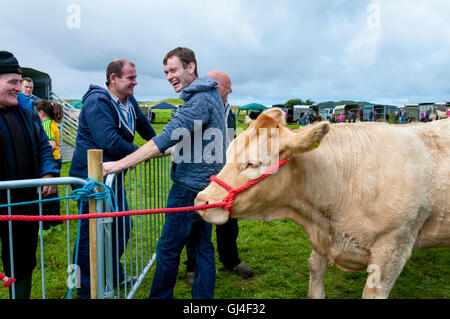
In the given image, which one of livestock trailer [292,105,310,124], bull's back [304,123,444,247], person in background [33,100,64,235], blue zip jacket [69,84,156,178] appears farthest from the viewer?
livestock trailer [292,105,310,124]

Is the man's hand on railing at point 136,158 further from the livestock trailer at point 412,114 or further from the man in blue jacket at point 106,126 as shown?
the livestock trailer at point 412,114

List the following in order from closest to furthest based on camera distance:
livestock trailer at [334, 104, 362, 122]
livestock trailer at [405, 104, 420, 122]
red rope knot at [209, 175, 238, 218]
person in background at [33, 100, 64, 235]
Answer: red rope knot at [209, 175, 238, 218] → person in background at [33, 100, 64, 235] → livestock trailer at [405, 104, 420, 122] → livestock trailer at [334, 104, 362, 122]

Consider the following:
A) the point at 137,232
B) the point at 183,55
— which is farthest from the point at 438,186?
the point at 137,232

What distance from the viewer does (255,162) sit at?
2451 millimetres

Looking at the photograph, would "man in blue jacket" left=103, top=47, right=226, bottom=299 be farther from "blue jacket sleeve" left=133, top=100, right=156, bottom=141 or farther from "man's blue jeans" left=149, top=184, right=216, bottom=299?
"blue jacket sleeve" left=133, top=100, right=156, bottom=141

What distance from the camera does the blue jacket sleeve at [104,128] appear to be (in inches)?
124

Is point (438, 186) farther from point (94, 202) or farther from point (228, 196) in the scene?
point (94, 202)

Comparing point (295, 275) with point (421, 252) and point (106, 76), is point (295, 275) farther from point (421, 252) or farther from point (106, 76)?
point (106, 76)

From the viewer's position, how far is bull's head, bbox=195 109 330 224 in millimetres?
2443

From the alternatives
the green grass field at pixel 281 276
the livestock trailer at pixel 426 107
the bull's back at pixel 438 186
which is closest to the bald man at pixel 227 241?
the green grass field at pixel 281 276

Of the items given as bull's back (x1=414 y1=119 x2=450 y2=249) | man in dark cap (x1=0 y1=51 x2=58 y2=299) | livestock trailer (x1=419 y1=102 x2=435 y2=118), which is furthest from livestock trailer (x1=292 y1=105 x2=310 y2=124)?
man in dark cap (x1=0 y1=51 x2=58 y2=299)

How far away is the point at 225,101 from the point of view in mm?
4730

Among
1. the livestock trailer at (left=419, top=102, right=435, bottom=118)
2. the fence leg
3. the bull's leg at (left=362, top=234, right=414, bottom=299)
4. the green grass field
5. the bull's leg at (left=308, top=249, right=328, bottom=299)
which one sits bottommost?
the green grass field

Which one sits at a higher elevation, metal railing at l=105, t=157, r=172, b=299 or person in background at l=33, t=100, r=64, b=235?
person in background at l=33, t=100, r=64, b=235
